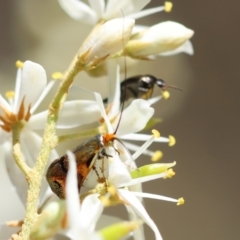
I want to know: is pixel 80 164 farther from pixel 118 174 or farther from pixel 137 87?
pixel 137 87

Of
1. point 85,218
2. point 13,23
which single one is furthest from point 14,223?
point 13,23

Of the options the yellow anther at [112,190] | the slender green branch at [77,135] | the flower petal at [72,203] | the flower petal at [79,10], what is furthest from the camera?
the flower petal at [79,10]

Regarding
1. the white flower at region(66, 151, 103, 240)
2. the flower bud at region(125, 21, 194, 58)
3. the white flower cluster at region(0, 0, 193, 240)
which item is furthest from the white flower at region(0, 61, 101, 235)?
the white flower at region(66, 151, 103, 240)

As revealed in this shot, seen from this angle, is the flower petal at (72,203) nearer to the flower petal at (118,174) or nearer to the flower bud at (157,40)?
the flower petal at (118,174)

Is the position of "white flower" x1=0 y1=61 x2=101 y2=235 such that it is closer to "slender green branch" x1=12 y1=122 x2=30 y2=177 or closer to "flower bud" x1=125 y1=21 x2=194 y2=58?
"slender green branch" x1=12 y1=122 x2=30 y2=177

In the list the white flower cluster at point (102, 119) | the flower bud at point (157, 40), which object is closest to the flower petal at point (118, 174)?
the white flower cluster at point (102, 119)

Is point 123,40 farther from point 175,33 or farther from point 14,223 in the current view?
point 14,223

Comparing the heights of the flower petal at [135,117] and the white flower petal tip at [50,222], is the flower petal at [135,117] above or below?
above
